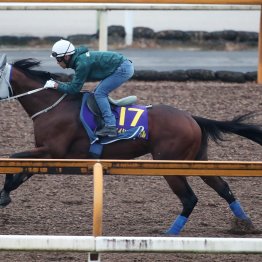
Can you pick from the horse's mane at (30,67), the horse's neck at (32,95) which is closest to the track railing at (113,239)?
the horse's neck at (32,95)

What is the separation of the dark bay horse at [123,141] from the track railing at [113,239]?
210cm

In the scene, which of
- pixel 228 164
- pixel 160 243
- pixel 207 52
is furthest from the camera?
pixel 207 52

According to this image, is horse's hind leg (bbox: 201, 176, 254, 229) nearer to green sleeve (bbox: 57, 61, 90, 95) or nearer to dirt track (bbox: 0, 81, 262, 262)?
dirt track (bbox: 0, 81, 262, 262)

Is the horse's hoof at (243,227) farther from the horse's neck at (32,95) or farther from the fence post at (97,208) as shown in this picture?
the fence post at (97,208)

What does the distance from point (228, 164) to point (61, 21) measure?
59.2ft

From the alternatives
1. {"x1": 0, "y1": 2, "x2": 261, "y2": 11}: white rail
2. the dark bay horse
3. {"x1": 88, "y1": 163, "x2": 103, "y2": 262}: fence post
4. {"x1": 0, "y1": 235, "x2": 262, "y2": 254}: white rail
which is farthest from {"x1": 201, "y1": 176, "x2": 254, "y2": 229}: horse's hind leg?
{"x1": 0, "y1": 2, "x2": 261, "y2": 11}: white rail

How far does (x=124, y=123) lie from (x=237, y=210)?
1.22 metres

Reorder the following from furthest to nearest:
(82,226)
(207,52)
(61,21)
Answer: (61,21) → (207,52) → (82,226)

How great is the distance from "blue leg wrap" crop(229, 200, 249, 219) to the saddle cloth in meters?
0.94

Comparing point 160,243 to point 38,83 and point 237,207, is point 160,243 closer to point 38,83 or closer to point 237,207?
point 237,207

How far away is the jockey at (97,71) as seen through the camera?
359 inches

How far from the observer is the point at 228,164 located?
6.74m

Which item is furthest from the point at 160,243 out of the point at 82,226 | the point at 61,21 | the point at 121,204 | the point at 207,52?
the point at 61,21

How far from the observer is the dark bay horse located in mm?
9031
